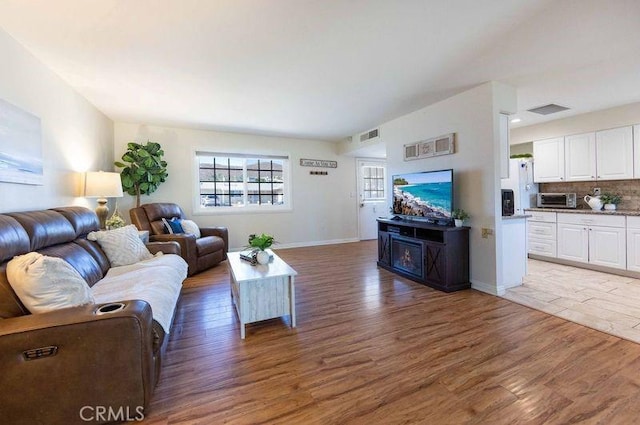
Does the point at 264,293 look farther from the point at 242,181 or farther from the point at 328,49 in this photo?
the point at 242,181

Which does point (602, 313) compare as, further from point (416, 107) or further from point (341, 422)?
point (416, 107)

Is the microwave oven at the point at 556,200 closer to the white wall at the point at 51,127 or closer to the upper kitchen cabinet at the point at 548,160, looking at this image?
the upper kitchen cabinet at the point at 548,160

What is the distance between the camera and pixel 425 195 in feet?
12.2

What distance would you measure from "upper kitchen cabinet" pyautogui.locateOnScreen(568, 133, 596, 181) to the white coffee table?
4.81 m

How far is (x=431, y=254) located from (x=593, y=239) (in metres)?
2.61

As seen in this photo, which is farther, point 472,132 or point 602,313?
point 472,132

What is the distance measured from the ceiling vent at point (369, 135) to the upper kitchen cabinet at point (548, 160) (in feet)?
8.94

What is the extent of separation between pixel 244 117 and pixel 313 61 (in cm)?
213

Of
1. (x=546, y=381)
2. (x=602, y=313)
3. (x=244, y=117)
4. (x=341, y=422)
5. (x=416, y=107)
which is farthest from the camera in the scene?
(x=244, y=117)

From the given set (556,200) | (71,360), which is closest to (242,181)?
(71,360)

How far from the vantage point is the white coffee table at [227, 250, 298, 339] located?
7.45 feet

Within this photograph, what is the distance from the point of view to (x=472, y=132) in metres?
3.29

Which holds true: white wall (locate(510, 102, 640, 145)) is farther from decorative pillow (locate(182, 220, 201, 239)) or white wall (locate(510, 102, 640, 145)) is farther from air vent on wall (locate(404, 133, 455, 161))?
decorative pillow (locate(182, 220, 201, 239))

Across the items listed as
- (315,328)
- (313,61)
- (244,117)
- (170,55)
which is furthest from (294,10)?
(244,117)
